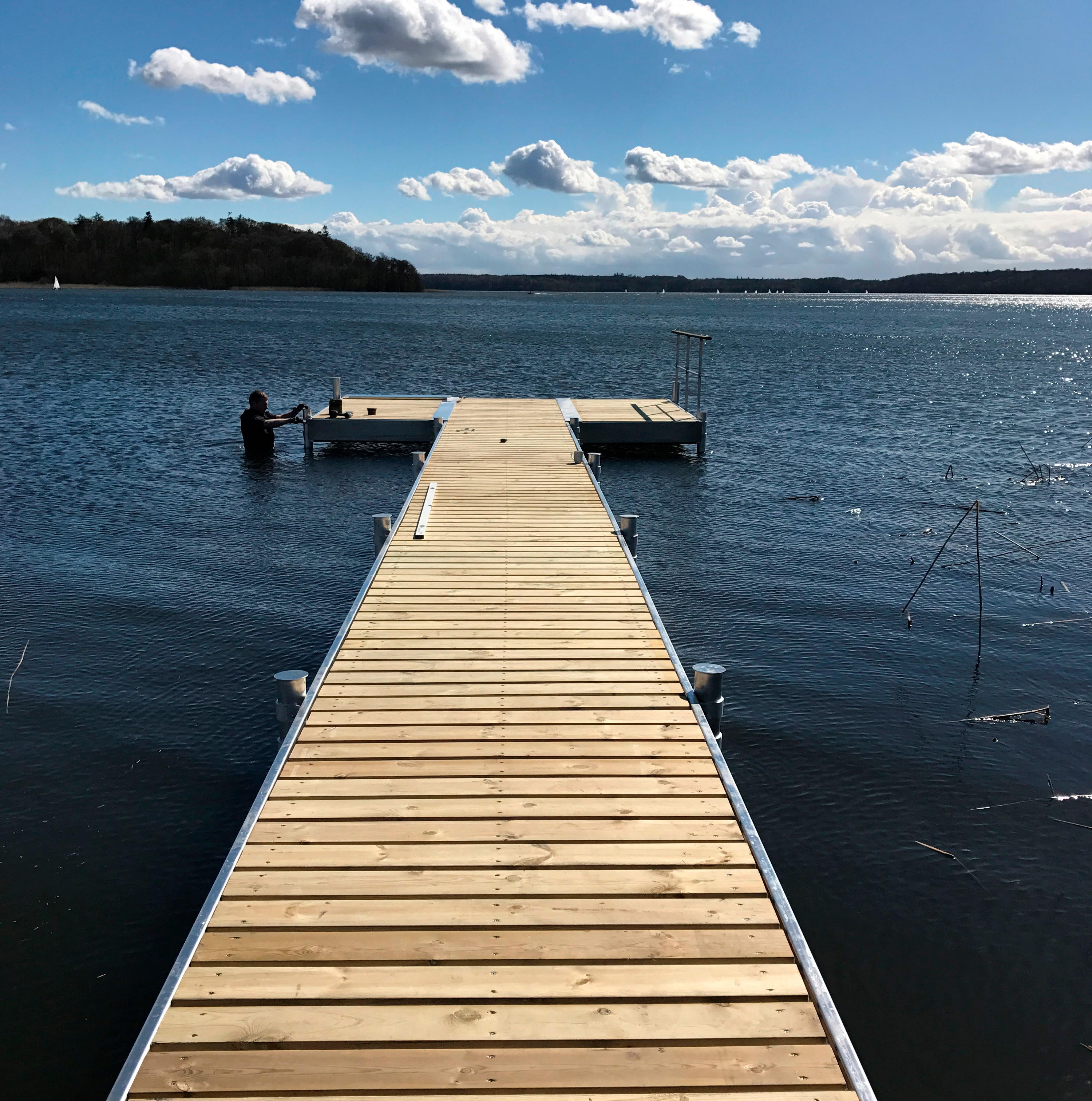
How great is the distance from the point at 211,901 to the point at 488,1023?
1.45 meters

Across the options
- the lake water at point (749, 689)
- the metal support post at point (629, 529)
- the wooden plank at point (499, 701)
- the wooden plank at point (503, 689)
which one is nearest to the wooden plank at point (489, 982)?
the lake water at point (749, 689)

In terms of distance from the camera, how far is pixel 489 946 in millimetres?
3854

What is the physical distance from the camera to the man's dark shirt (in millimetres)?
20266

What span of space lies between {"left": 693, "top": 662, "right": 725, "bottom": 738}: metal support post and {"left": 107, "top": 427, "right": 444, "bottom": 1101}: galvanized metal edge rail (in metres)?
2.57

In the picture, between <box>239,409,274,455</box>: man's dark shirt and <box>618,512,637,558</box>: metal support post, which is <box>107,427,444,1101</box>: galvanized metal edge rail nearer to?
<box>618,512,637,558</box>: metal support post

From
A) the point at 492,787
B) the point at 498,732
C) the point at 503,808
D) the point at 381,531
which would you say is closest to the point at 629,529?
the point at 381,531

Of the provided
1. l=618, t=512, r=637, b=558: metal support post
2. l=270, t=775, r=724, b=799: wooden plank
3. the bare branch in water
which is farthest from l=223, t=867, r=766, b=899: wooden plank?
l=618, t=512, r=637, b=558: metal support post

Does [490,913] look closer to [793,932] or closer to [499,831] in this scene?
[499,831]

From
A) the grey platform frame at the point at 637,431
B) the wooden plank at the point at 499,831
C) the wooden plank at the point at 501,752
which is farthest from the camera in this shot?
the grey platform frame at the point at 637,431

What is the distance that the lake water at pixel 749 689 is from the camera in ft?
17.5

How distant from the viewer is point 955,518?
52.5ft

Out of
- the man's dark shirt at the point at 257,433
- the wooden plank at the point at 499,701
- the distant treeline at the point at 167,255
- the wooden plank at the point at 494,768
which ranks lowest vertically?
the wooden plank at the point at 494,768

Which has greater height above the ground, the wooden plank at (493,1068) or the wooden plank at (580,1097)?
the wooden plank at (493,1068)

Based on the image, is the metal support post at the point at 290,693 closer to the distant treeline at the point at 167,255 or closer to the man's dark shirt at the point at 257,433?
the man's dark shirt at the point at 257,433
